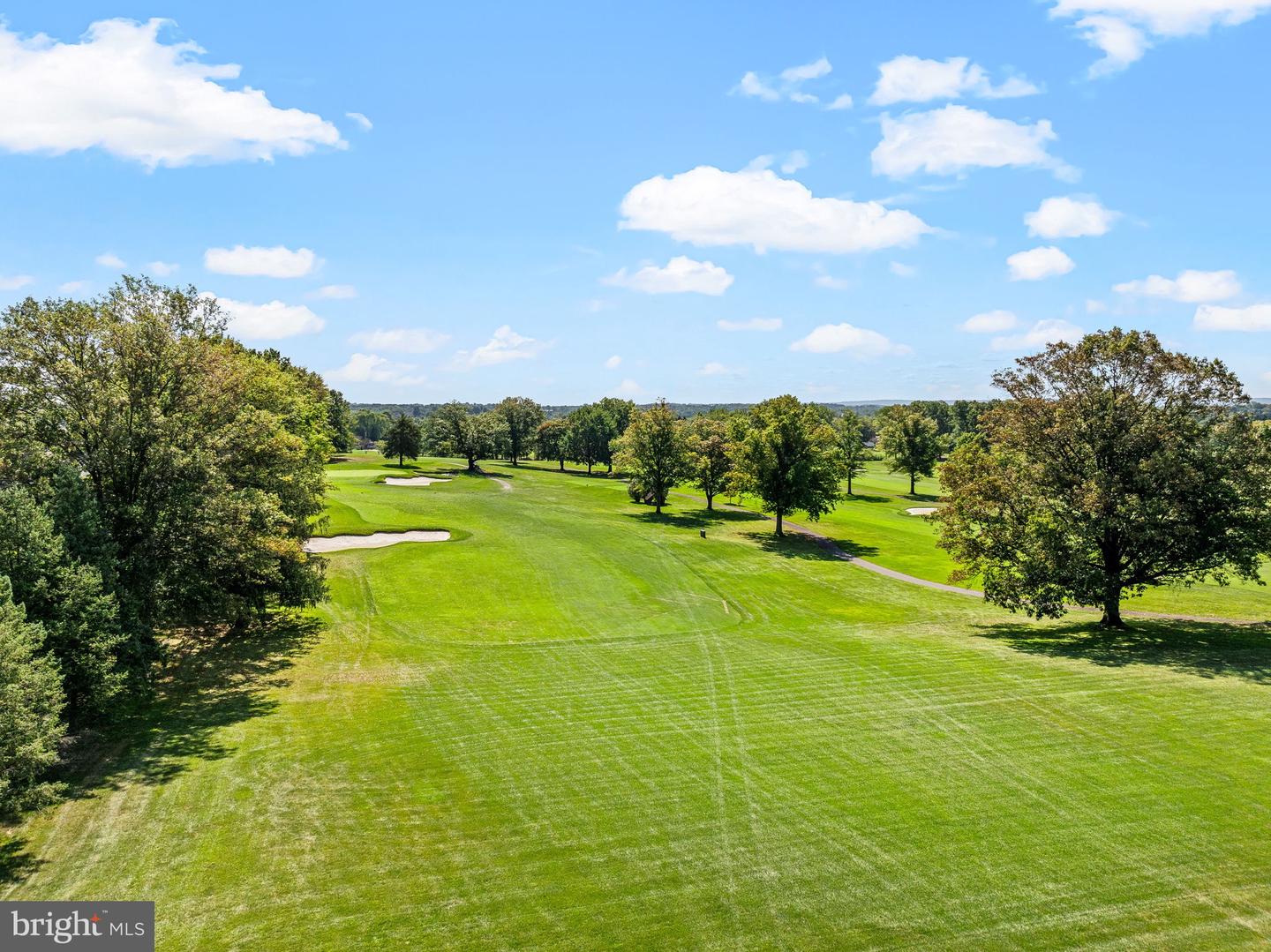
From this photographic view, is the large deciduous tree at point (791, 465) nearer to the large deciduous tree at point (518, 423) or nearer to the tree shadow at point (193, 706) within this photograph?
the tree shadow at point (193, 706)

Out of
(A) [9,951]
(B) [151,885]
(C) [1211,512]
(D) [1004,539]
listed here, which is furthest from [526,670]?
(C) [1211,512]

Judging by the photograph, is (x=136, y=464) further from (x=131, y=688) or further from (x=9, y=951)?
(x=9, y=951)

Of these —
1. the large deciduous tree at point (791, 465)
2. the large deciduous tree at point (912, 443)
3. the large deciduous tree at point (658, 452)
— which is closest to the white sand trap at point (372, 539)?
the large deciduous tree at point (658, 452)

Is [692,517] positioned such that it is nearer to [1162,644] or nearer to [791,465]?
[791,465]

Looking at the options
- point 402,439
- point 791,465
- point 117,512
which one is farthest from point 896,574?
point 402,439

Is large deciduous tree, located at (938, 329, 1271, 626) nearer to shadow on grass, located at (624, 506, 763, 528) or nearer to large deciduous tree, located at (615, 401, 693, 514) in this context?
shadow on grass, located at (624, 506, 763, 528)

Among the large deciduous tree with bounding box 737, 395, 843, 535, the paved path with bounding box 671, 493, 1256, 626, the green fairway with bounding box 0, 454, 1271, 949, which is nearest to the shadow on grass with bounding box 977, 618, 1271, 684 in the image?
the green fairway with bounding box 0, 454, 1271, 949
